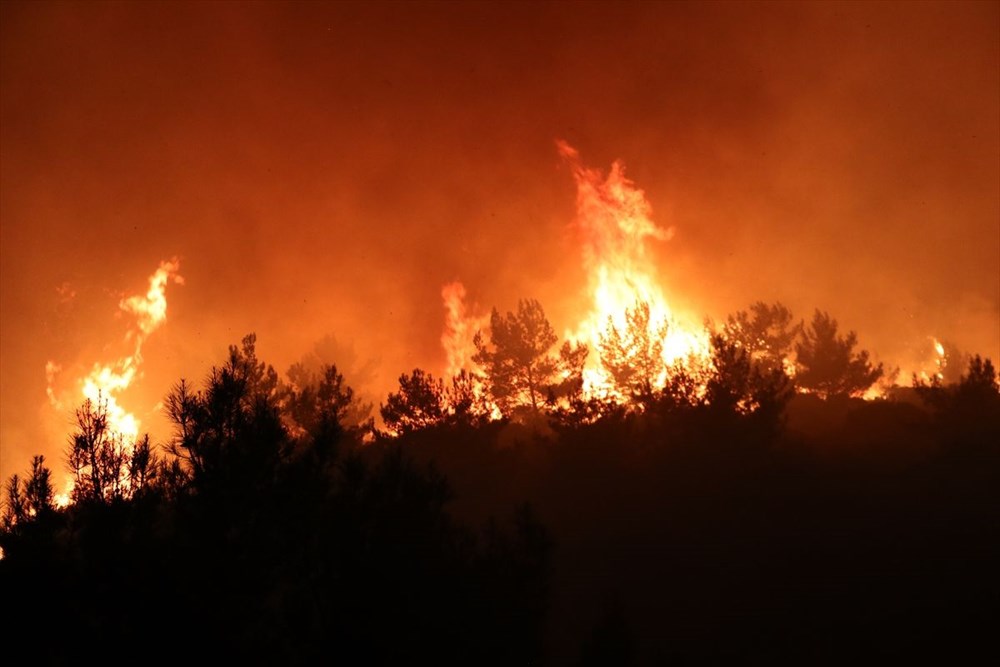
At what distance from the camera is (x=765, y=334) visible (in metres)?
43.3

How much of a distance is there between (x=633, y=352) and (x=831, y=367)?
14.5m

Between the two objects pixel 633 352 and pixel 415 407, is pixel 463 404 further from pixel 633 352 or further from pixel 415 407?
pixel 633 352

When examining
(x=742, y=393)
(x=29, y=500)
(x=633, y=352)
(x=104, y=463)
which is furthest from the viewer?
(x=633, y=352)

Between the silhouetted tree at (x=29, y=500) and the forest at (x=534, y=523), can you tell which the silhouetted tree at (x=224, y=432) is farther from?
the silhouetted tree at (x=29, y=500)

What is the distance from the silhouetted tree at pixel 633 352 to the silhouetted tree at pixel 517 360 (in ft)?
12.8

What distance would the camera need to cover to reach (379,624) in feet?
28.8

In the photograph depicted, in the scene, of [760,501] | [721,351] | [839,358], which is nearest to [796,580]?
[760,501]

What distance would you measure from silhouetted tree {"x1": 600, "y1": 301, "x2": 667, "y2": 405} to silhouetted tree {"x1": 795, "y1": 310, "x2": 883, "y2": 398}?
1107 cm

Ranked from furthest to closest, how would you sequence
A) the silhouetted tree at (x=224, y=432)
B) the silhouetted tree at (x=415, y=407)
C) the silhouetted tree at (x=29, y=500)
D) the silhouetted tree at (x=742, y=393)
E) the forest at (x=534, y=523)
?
the silhouetted tree at (x=415, y=407)
the silhouetted tree at (x=742, y=393)
the silhouetted tree at (x=29, y=500)
the silhouetted tree at (x=224, y=432)
the forest at (x=534, y=523)

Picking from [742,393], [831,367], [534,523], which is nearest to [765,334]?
[831,367]

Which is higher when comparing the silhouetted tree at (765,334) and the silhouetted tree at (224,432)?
the silhouetted tree at (765,334)

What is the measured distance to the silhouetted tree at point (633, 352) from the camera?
3650cm

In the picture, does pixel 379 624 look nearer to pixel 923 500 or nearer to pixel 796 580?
pixel 796 580

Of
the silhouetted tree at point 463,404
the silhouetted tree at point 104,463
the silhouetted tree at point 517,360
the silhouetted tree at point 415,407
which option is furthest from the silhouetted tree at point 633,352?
the silhouetted tree at point 104,463
